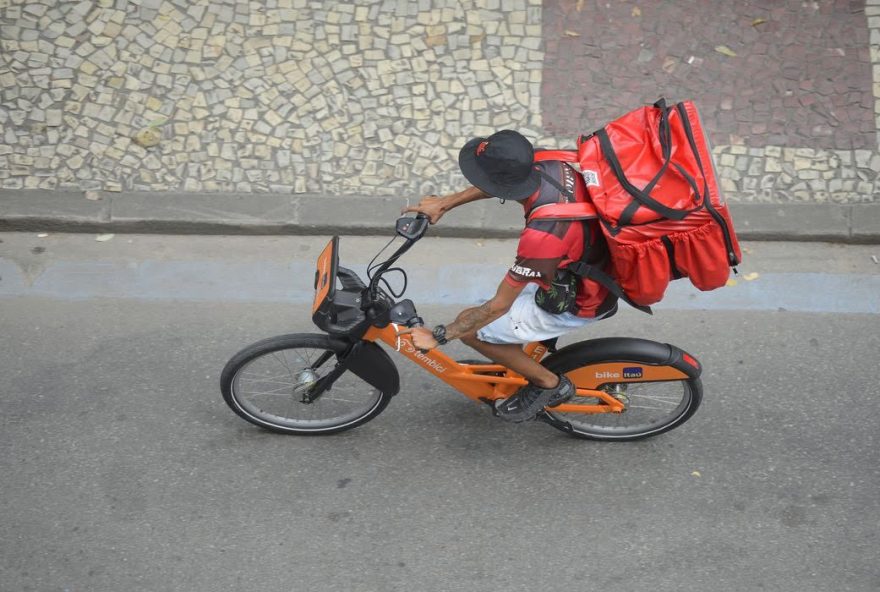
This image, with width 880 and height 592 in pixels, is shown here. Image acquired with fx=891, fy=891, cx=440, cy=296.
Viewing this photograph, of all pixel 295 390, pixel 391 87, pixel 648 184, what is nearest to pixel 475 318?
pixel 648 184

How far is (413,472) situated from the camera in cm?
456

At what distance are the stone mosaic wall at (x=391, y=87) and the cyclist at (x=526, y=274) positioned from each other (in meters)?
2.47

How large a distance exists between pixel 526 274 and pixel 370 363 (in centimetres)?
113

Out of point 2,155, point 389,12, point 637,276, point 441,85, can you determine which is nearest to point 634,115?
point 637,276

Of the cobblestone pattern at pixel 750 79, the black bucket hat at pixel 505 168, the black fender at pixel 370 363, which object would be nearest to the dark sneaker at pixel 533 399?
the black fender at pixel 370 363

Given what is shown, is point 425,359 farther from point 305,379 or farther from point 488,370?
point 305,379

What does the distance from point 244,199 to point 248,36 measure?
1.52m

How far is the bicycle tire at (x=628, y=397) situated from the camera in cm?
427

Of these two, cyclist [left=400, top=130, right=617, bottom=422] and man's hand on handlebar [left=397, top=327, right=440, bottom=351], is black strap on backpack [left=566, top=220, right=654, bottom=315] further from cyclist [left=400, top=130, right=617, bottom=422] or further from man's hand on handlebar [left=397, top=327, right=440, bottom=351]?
man's hand on handlebar [left=397, top=327, right=440, bottom=351]

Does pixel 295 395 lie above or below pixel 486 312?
below

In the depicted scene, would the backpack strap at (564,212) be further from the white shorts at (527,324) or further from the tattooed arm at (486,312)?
the white shorts at (527,324)

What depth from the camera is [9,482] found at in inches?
173

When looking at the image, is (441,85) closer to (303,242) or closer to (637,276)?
(303,242)

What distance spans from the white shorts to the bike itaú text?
0.86 ft
